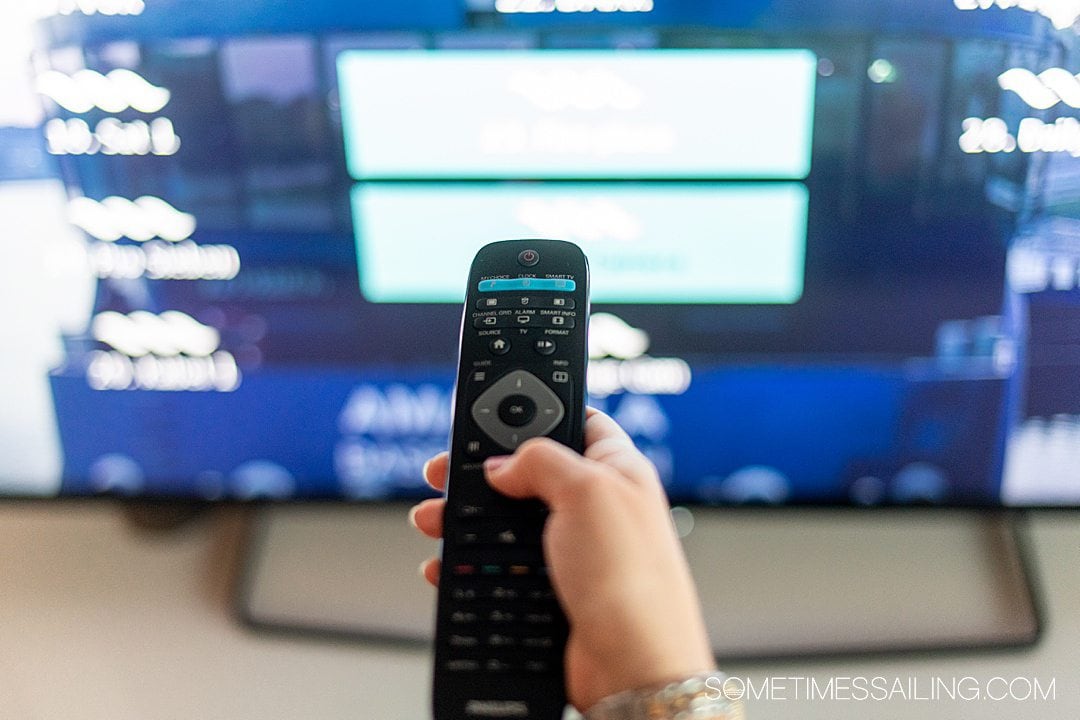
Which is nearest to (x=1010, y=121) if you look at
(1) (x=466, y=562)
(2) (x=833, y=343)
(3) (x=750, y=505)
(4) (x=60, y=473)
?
(2) (x=833, y=343)

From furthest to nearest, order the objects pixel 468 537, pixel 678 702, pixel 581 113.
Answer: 1. pixel 581 113
2. pixel 468 537
3. pixel 678 702

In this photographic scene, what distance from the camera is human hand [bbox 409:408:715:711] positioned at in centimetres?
49

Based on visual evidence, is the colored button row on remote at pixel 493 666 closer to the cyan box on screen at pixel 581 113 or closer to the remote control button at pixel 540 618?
the remote control button at pixel 540 618

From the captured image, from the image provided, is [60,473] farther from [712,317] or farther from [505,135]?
[712,317]

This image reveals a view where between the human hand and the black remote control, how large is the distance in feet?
0.06

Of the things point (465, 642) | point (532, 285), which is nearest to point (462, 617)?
point (465, 642)

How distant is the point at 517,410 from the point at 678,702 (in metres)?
0.22

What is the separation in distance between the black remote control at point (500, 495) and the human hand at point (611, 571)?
0.7 inches

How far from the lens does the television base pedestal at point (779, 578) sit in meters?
0.89

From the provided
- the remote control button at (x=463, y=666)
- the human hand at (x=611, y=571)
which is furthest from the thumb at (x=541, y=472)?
the remote control button at (x=463, y=666)

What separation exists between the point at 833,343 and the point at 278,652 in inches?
27.0

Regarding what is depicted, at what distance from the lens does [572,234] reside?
892 mm

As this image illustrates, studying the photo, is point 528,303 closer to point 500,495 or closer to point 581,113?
point 500,495

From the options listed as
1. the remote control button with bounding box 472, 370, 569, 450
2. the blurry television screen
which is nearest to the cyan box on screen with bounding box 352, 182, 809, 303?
the blurry television screen
